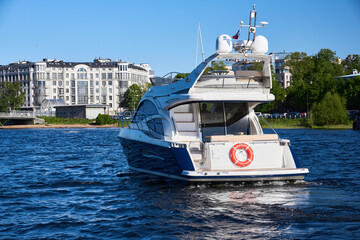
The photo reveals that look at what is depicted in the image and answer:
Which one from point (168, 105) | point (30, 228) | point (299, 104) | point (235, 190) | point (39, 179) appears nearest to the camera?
point (30, 228)

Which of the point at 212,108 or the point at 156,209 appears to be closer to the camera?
the point at 156,209

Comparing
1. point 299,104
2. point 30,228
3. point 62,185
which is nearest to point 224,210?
point 30,228

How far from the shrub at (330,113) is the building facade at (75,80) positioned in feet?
283

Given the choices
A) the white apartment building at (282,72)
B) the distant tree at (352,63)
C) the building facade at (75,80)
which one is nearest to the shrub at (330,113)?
the distant tree at (352,63)

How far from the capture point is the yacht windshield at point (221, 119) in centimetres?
1773

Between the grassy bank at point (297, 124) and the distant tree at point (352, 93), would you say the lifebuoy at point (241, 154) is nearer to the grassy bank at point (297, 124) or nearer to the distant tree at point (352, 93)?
the grassy bank at point (297, 124)

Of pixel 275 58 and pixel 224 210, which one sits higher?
pixel 275 58

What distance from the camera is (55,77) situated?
152m

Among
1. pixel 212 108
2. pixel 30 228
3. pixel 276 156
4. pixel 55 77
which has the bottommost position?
pixel 30 228

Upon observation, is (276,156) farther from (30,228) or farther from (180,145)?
(30,228)

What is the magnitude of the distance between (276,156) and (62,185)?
24.5ft

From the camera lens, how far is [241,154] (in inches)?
615

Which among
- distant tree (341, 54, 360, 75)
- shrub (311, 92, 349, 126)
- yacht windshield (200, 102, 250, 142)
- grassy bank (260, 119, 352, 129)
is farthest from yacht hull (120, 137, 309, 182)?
distant tree (341, 54, 360, 75)

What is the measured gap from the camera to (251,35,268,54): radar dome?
648 inches
